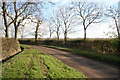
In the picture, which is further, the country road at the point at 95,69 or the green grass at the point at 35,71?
the country road at the point at 95,69

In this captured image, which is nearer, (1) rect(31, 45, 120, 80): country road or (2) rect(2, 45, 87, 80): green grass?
(2) rect(2, 45, 87, 80): green grass

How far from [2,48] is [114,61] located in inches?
469

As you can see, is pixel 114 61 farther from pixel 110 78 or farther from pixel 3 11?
pixel 3 11

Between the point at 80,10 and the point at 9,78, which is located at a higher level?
the point at 80,10

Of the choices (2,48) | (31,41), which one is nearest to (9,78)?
(2,48)

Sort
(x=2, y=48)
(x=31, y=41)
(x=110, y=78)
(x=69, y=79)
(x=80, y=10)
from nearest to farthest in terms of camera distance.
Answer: (x=69, y=79) → (x=110, y=78) → (x=2, y=48) → (x=80, y=10) → (x=31, y=41)

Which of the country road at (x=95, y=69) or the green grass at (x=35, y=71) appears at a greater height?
the green grass at (x=35, y=71)

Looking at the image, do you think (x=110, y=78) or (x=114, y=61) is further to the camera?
(x=114, y=61)

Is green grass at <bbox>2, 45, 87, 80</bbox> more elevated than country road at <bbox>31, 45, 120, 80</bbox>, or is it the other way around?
green grass at <bbox>2, 45, 87, 80</bbox>

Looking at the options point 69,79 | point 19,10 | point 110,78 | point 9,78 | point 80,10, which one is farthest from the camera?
point 80,10

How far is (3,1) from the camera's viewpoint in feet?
48.3

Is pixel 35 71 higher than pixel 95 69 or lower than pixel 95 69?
higher

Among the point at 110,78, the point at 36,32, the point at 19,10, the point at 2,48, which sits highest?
the point at 19,10

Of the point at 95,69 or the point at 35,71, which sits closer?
the point at 35,71
